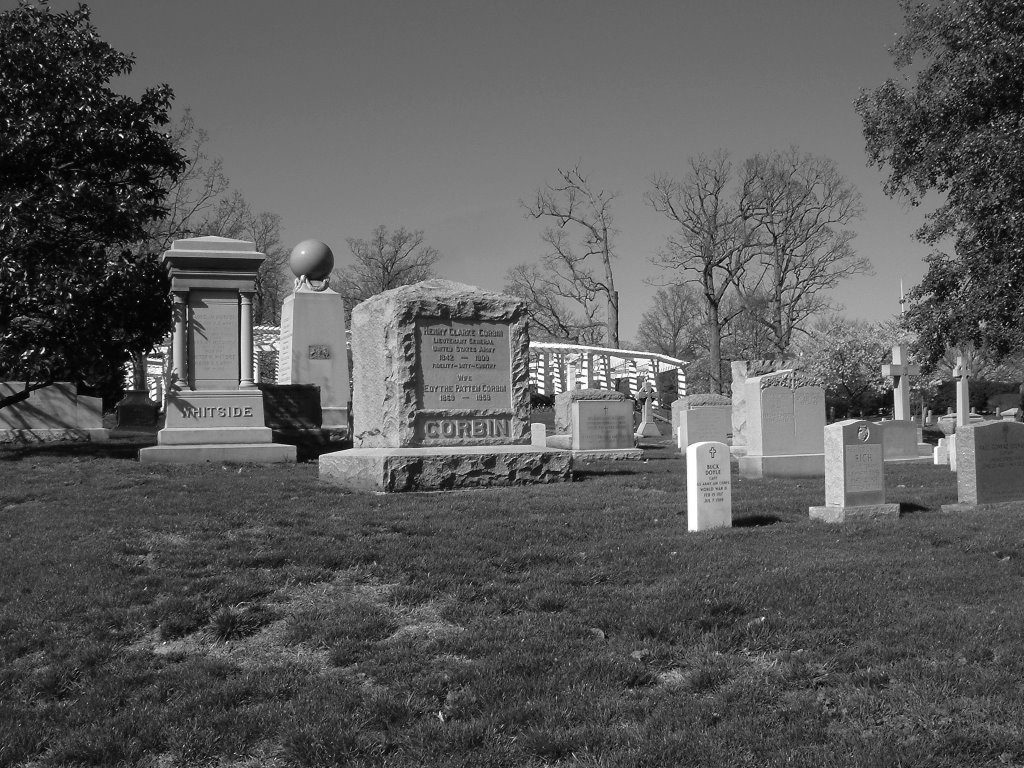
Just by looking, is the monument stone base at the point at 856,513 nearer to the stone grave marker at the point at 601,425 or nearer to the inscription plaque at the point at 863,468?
the inscription plaque at the point at 863,468

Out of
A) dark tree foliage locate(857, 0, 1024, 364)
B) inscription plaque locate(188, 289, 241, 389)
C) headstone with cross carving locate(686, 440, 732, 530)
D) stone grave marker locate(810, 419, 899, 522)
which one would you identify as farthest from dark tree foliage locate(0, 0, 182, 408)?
dark tree foliage locate(857, 0, 1024, 364)

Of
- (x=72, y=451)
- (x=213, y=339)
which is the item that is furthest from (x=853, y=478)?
(x=72, y=451)

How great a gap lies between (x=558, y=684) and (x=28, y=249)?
12049 millimetres

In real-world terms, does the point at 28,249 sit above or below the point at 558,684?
above

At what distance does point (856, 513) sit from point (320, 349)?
53.7 ft

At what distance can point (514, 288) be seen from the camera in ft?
157

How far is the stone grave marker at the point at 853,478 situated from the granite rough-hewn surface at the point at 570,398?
9818mm

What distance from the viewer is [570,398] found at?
20219 millimetres

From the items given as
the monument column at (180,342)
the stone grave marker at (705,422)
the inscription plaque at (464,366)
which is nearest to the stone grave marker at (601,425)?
the stone grave marker at (705,422)

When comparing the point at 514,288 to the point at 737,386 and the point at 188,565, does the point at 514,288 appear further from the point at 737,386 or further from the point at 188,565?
the point at 188,565

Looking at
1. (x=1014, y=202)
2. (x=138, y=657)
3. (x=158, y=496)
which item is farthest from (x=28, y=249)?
(x=1014, y=202)

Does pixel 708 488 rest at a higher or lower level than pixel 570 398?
lower

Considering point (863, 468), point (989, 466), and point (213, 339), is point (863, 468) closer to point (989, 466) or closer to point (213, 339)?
point (989, 466)

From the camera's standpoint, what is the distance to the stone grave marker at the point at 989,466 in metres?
9.87
